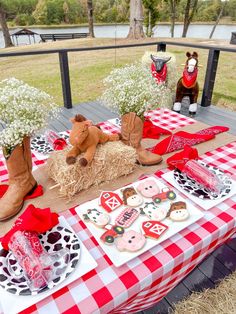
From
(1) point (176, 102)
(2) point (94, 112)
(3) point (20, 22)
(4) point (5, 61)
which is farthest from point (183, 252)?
(3) point (20, 22)

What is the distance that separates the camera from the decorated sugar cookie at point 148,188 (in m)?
1.00

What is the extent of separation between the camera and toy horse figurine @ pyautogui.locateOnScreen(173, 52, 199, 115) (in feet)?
8.40

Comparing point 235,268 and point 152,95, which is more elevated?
point 152,95

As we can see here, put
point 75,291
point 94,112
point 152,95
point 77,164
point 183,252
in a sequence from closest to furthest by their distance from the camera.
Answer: point 75,291 < point 183,252 < point 77,164 < point 152,95 < point 94,112

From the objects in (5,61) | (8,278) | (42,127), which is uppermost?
(42,127)

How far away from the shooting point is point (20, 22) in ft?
87.3

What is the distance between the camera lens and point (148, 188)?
102cm

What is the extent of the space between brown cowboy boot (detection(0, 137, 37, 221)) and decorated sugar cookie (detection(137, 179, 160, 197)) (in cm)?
46

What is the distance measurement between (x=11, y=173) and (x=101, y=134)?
410mm

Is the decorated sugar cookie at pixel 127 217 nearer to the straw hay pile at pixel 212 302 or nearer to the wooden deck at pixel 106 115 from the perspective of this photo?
the straw hay pile at pixel 212 302

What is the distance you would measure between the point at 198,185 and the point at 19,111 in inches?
30.6

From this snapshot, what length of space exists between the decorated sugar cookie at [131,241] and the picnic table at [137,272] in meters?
0.03

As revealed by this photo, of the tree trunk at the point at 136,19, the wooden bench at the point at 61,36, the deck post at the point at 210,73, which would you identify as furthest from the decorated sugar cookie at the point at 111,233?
the wooden bench at the point at 61,36

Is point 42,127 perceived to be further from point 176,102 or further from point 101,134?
point 176,102
